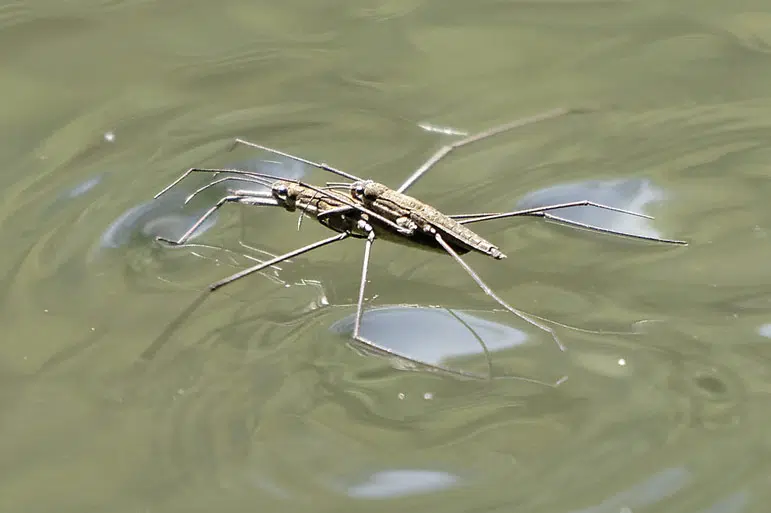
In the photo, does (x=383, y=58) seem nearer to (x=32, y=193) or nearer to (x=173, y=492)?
(x=32, y=193)

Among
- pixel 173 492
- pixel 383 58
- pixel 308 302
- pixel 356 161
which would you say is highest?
pixel 383 58

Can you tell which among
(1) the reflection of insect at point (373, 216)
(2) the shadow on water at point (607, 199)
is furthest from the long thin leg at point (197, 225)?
(2) the shadow on water at point (607, 199)

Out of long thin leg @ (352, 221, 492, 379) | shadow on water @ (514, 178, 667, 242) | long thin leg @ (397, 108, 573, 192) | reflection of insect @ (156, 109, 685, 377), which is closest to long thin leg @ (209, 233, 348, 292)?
reflection of insect @ (156, 109, 685, 377)

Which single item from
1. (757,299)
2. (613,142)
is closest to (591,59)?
(613,142)

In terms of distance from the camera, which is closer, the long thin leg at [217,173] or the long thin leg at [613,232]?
the long thin leg at [613,232]

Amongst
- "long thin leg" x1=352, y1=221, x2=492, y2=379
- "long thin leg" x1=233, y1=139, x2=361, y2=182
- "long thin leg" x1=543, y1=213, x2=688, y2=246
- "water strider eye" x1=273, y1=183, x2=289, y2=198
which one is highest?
"long thin leg" x1=233, y1=139, x2=361, y2=182

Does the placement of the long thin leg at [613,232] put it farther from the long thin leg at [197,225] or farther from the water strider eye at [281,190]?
the long thin leg at [197,225]

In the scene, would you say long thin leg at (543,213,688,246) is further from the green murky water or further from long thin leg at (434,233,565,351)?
long thin leg at (434,233,565,351)
